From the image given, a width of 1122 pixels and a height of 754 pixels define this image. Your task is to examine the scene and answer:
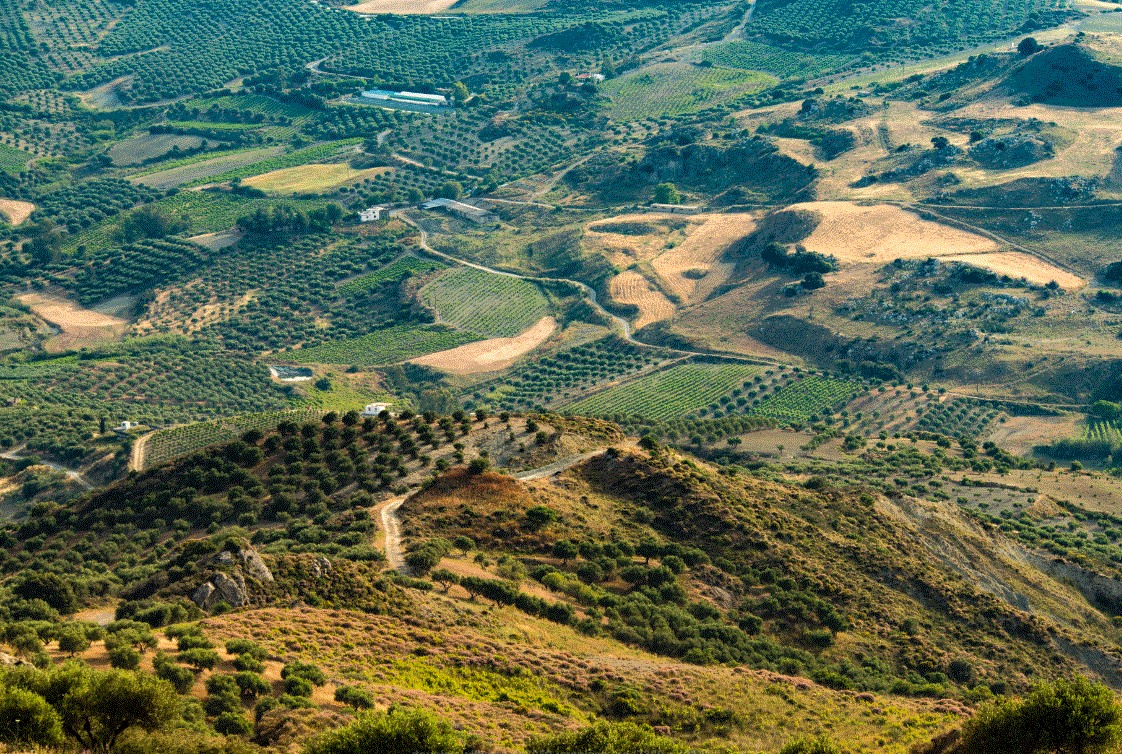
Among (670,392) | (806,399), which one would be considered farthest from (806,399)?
(670,392)

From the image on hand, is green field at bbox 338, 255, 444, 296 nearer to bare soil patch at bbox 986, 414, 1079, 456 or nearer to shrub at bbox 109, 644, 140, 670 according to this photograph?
bare soil patch at bbox 986, 414, 1079, 456

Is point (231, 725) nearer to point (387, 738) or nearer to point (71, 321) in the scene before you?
point (387, 738)

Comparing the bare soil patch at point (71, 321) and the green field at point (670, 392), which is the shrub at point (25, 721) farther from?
the bare soil patch at point (71, 321)

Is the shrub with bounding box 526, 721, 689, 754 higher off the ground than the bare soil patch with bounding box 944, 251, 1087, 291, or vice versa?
the shrub with bounding box 526, 721, 689, 754

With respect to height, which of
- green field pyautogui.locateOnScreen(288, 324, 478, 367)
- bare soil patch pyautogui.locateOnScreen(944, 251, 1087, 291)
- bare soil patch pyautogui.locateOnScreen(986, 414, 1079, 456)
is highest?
bare soil patch pyautogui.locateOnScreen(944, 251, 1087, 291)

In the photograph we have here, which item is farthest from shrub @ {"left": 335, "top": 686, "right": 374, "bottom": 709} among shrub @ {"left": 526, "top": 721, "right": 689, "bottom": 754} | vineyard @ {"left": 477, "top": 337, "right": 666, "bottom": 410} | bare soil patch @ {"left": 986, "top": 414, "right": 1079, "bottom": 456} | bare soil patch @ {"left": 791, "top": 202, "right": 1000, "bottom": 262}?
bare soil patch @ {"left": 791, "top": 202, "right": 1000, "bottom": 262}

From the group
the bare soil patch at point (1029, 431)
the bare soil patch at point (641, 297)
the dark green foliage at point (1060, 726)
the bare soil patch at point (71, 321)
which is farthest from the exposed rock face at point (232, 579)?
the bare soil patch at point (71, 321)
